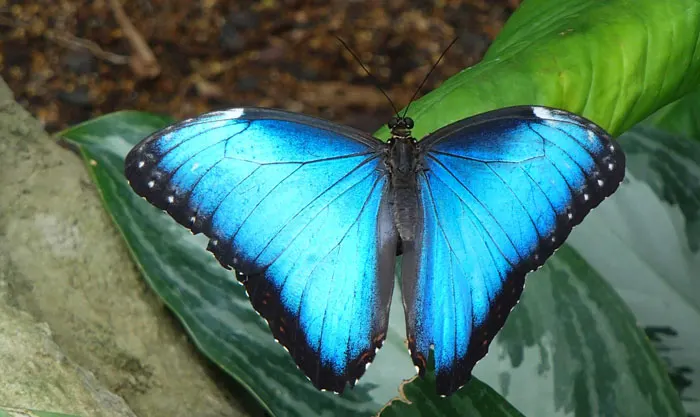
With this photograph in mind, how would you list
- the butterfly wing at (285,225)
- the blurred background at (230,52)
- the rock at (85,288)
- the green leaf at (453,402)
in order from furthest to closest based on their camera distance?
1. the blurred background at (230,52)
2. the rock at (85,288)
3. the butterfly wing at (285,225)
4. the green leaf at (453,402)

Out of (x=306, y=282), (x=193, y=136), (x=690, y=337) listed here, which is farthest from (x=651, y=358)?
(x=193, y=136)

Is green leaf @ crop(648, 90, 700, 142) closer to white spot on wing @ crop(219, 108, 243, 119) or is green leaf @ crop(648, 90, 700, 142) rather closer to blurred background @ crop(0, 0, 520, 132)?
white spot on wing @ crop(219, 108, 243, 119)

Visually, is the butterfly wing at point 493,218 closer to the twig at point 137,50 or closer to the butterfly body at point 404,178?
the butterfly body at point 404,178

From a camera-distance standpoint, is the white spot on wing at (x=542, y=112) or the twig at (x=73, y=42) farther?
the twig at (x=73, y=42)

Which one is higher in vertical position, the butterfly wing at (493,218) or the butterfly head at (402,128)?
the butterfly head at (402,128)

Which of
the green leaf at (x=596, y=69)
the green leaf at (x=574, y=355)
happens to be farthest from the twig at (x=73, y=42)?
the green leaf at (x=574, y=355)

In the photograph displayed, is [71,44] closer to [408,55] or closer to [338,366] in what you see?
[408,55]

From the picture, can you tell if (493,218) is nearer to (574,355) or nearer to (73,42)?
(574,355)
